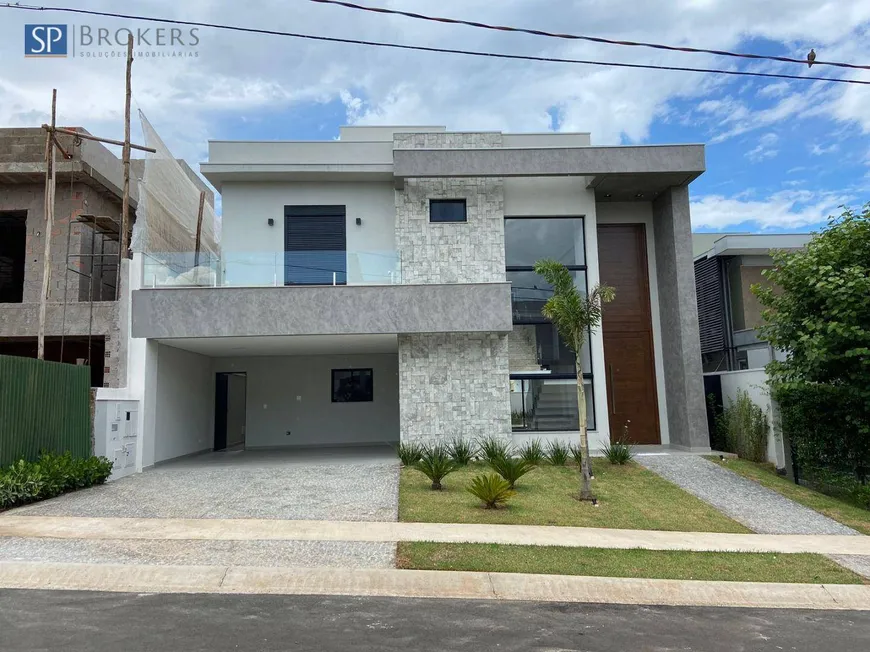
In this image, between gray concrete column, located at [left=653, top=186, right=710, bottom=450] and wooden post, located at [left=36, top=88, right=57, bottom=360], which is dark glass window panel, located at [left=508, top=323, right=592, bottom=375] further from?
wooden post, located at [left=36, top=88, right=57, bottom=360]

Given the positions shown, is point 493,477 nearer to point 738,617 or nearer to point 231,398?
point 738,617

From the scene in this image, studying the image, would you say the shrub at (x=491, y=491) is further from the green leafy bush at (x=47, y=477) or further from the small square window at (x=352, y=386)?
the small square window at (x=352, y=386)

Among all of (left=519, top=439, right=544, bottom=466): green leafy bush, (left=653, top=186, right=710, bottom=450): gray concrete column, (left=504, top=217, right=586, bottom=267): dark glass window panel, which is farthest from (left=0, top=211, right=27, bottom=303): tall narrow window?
(left=653, top=186, right=710, bottom=450): gray concrete column

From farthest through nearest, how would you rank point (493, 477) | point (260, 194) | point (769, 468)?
point (260, 194), point (769, 468), point (493, 477)

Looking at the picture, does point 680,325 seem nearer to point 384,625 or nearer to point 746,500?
point 746,500

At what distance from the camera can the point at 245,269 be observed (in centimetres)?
1498

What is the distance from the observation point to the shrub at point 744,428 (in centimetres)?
1548

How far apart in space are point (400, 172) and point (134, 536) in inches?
413

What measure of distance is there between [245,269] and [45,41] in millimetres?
6398

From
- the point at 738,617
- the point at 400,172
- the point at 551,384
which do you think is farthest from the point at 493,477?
the point at 400,172

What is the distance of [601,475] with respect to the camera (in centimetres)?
Answer: 1382

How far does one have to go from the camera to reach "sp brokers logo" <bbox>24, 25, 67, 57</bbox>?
14023 millimetres

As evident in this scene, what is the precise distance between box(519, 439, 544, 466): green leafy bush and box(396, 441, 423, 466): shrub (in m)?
2.39

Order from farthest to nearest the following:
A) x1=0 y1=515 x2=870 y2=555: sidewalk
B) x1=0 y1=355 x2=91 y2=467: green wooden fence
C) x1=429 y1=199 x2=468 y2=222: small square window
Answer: x1=429 y1=199 x2=468 y2=222: small square window < x1=0 y1=355 x2=91 y2=467: green wooden fence < x1=0 y1=515 x2=870 y2=555: sidewalk
